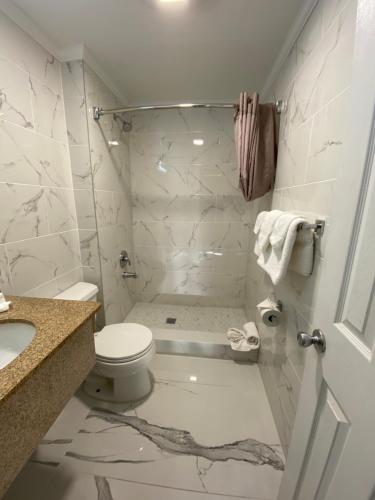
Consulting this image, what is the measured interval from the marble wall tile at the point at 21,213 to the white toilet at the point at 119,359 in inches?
18.7

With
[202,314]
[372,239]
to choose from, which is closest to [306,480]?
[372,239]

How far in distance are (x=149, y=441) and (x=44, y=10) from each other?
2.39 m

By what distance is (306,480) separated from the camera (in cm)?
69

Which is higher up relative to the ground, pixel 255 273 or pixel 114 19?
pixel 114 19

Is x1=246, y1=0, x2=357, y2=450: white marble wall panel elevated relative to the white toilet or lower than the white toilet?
elevated

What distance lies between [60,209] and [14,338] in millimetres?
861

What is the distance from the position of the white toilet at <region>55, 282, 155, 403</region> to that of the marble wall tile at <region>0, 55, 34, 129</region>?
1048 millimetres

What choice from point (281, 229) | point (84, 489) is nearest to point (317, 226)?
point (281, 229)

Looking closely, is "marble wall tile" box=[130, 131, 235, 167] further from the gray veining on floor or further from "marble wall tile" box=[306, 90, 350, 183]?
the gray veining on floor

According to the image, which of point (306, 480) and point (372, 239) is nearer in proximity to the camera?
point (372, 239)

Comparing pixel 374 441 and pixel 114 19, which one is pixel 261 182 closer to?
pixel 114 19

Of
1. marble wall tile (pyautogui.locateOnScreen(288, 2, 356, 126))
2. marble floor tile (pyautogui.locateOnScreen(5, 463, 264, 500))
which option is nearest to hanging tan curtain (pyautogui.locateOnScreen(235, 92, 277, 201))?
marble wall tile (pyautogui.locateOnScreen(288, 2, 356, 126))

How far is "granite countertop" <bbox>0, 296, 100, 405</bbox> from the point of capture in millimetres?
580

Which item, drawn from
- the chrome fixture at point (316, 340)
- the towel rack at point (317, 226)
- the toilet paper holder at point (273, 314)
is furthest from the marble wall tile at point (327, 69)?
the toilet paper holder at point (273, 314)
